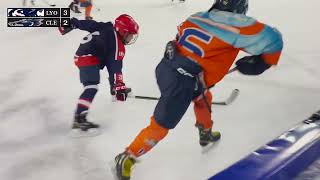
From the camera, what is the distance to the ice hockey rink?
253 centimetres

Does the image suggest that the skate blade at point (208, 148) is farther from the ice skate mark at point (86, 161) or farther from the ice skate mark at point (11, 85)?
the ice skate mark at point (11, 85)

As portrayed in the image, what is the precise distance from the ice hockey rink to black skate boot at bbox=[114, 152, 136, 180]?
185 millimetres

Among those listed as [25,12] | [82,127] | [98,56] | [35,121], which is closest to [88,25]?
[98,56]

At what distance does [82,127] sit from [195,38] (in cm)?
121

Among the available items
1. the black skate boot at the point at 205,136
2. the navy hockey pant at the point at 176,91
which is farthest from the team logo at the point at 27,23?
the navy hockey pant at the point at 176,91

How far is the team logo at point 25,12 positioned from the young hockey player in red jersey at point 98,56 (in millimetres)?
4061

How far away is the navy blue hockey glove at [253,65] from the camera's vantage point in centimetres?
212

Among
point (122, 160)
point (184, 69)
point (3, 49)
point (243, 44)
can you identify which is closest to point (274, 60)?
point (243, 44)

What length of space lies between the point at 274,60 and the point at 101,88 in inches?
84.4

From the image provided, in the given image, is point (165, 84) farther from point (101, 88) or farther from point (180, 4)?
point (180, 4)

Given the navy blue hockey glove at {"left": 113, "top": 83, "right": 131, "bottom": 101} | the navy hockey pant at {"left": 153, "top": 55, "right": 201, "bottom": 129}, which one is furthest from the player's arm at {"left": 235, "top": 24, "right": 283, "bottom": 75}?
the navy blue hockey glove at {"left": 113, "top": 83, "right": 131, "bottom": 101}

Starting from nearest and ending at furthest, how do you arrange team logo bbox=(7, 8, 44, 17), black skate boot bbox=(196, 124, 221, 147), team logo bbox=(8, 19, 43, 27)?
black skate boot bbox=(196, 124, 221, 147)
team logo bbox=(8, 19, 43, 27)
team logo bbox=(7, 8, 44, 17)

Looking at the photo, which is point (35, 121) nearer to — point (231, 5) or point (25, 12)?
point (231, 5)

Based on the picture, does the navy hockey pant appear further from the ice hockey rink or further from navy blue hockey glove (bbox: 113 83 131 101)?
navy blue hockey glove (bbox: 113 83 131 101)
